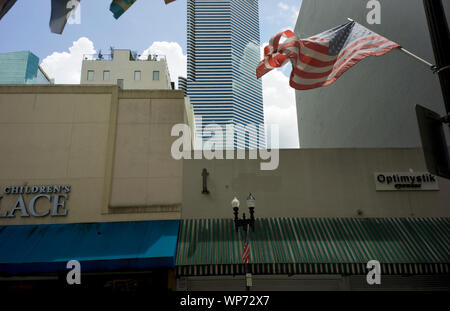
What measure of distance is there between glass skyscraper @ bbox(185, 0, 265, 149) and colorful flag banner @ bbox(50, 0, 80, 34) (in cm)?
13979

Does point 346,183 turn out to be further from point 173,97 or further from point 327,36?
point 173,97

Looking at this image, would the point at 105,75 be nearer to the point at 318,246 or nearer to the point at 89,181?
the point at 89,181

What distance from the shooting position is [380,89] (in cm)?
1841

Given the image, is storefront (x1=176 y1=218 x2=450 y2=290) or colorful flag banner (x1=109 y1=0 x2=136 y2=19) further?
storefront (x1=176 y1=218 x2=450 y2=290)

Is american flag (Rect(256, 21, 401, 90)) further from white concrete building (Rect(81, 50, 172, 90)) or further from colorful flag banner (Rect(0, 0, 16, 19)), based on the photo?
white concrete building (Rect(81, 50, 172, 90))

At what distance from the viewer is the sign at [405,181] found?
13.8 m

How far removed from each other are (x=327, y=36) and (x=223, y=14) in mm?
157062

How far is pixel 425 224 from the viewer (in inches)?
513

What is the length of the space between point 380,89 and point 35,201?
56.1ft

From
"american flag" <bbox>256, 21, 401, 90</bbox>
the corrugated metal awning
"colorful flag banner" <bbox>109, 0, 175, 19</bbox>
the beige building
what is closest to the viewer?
"american flag" <bbox>256, 21, 401, 90</bbox>

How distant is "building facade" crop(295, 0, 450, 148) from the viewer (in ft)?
48.5
